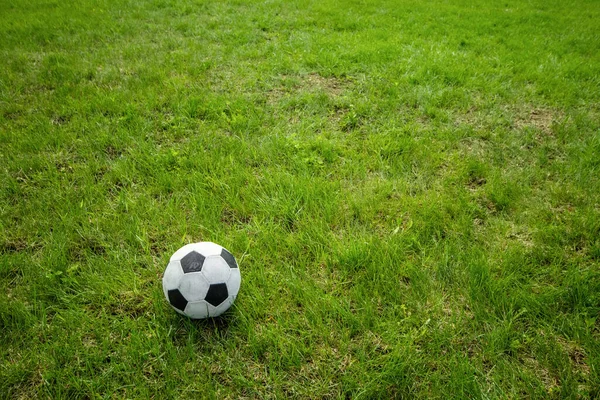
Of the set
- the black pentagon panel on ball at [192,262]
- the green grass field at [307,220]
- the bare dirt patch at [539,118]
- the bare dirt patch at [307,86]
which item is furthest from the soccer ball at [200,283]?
the bare dirt patch at [539,118]

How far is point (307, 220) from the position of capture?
315 centimetres

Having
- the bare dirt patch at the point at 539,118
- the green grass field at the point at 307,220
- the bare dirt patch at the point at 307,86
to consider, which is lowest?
the green grass field at the point at 307,220

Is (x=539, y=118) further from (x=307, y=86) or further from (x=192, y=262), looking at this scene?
(x=192, y=262)

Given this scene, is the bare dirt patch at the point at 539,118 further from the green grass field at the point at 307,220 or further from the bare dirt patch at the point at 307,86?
the bare dirt patch at the point at 307,86

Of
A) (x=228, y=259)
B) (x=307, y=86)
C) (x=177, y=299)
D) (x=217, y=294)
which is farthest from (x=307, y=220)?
(x=307, y=86)

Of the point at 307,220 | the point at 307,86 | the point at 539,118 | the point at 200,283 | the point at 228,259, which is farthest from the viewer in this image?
the point at 307,86

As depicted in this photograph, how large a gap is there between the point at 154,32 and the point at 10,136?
Answer: 4.81 m

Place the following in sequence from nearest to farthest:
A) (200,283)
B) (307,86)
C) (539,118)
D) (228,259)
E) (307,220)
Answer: (200,283)
(228,259)
(307,220)
(539,118)
(307,86)

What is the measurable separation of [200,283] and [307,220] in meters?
1.25

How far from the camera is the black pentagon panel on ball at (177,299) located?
7.18 feet

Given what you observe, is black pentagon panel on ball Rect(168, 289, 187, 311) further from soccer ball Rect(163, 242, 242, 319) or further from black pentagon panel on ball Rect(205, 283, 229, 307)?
black pentagon panel on ball Rect(205, 283, 229, 307)

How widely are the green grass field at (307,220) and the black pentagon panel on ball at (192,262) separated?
0.43m

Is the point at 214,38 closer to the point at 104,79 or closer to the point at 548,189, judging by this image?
the point at 104,79

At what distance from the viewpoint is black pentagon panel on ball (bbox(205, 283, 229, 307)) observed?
2.20 metres
